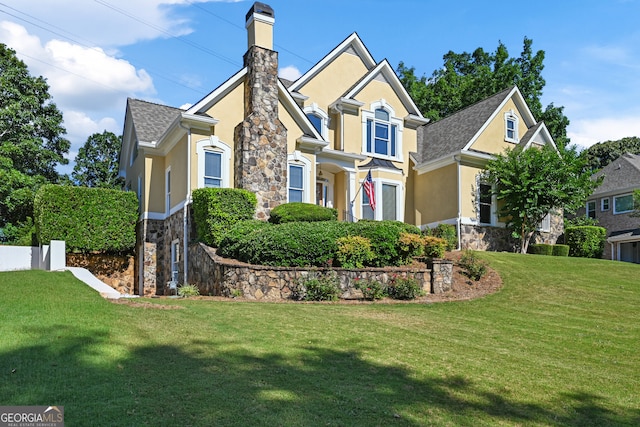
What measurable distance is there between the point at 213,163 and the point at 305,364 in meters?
12.7

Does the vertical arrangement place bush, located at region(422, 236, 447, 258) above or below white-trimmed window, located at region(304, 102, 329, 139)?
below

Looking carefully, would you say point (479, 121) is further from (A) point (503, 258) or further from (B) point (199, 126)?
(B) point (199, 126)

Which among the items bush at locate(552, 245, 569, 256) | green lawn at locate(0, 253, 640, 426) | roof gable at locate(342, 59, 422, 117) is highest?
roof gable at locate(342, 59, 422, 117)

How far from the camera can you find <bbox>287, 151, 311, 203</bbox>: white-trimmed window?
1942 cm

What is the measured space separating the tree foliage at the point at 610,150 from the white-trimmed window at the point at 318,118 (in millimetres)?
35433

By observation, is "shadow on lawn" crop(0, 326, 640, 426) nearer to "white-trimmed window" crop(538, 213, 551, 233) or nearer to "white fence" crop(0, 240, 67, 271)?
"white fence" crop(0, 240, 67, 271)

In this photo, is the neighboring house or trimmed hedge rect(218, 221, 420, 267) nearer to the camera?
trimmed hedge rect(218, 221, 420, 267)

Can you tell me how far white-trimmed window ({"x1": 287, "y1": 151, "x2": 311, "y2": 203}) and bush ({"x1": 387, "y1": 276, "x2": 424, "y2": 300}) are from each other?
645cm

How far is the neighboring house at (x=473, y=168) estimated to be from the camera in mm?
23203

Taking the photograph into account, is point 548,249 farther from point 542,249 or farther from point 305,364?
point 305,364

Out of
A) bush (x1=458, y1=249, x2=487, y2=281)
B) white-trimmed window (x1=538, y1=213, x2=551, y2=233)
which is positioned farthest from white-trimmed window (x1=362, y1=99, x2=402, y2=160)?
bush (x1=458, y1=249, x2=487, y2=281)

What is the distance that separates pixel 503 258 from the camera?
1931 cm

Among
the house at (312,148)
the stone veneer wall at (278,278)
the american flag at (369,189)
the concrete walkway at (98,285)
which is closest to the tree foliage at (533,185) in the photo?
the house at (312,148)

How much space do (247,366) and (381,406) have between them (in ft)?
5.99
